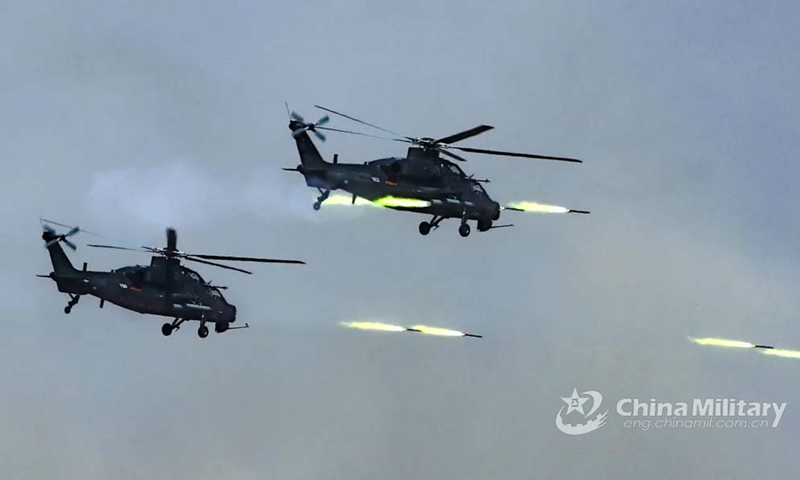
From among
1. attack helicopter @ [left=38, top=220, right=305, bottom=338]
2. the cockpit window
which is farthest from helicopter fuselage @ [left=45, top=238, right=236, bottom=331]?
the cockpit window

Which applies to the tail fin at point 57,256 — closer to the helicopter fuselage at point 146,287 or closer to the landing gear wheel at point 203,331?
the helicopter fuselage at point 146,287

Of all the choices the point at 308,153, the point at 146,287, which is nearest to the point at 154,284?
the point at 146,287

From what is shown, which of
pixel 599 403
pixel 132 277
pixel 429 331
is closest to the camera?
pixel 429 331

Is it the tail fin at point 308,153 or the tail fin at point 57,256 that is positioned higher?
the tail fin at point 308,153

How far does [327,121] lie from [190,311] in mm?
20207

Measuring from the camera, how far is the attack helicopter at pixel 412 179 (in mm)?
112562

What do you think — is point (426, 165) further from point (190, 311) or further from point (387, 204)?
point (190, 311)

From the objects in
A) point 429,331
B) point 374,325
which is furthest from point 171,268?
point 429,331

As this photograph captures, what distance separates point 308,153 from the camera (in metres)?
115

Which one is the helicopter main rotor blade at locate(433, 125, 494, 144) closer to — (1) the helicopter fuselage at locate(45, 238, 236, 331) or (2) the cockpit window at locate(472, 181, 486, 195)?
(2) the cockpit window at locate(472, 181, 486, 195)

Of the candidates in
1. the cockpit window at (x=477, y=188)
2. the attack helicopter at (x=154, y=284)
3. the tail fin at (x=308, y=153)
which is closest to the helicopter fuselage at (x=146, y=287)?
the attack helicopter at (x=154, y=284)

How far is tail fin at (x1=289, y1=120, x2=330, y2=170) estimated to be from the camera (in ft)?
373

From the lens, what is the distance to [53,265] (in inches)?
4958

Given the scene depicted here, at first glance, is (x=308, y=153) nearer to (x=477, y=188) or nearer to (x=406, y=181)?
(x=406, y=181)
